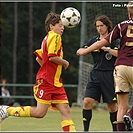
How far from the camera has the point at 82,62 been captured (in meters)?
18.3

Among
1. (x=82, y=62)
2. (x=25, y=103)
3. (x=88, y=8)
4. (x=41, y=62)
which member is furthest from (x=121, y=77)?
(x=25, y=103)

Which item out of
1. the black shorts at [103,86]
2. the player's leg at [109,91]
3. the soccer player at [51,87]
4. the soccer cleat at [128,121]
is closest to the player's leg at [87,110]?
the black shorts at [103,86]

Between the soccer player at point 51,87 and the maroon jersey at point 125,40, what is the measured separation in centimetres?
76

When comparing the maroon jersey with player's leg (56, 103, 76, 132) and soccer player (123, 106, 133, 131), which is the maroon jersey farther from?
player's leg (56, 103, 76, 132)

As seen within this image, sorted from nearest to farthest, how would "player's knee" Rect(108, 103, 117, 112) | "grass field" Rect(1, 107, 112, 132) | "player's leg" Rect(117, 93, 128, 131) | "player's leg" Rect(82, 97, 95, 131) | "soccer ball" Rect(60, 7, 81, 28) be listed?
"player's leg" Rect(117, 93, 128, 131) < "soccer ball" Rect(60, 7, 81, 28) < "player's leg" Rect(82, 97, 95, 131) < "player's knee" Rect(108, 103, 117, 112) < "grass field" Rect(1, 107, 112, 132)

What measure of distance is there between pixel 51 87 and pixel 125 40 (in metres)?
1.24

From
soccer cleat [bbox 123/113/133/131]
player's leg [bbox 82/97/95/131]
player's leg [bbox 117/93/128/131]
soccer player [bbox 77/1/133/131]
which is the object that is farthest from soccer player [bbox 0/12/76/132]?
player's leg [bbox 82/97/95/131]

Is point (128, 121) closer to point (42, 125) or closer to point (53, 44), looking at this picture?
point (53, 44)

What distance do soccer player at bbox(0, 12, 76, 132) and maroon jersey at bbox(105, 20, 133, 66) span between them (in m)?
0.76

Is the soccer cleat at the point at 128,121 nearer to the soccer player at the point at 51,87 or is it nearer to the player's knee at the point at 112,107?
Answer: the soccer player at the point at 51,87

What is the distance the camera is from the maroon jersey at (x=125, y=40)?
25.7 feet

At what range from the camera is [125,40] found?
786cm

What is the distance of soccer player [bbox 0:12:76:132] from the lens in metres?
8.14

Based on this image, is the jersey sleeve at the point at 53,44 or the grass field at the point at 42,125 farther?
the grass field at the point at 42,125
